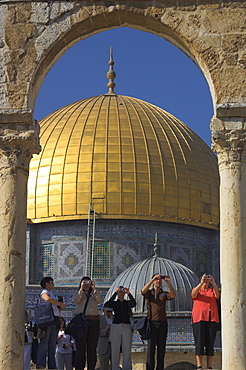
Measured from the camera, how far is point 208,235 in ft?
119

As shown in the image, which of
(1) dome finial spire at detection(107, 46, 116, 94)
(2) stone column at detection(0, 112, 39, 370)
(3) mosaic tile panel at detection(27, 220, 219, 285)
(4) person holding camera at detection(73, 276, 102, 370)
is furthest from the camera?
(1) dome finial spire at detection(107, 46, 116, 94)

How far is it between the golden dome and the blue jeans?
22.0 metres

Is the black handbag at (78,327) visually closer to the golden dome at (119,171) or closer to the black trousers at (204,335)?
the black trousers at (204,335)

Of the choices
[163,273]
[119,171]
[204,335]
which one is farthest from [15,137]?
[119,171]

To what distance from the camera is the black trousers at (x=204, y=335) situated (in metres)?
12.7

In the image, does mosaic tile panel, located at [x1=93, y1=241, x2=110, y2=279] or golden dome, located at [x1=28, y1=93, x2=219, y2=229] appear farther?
golden dome, located at [x1=28, y1=93, x2=219, y2=229]

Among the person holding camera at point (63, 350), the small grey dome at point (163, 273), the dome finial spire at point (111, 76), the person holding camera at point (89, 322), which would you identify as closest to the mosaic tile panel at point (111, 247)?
the small grey dome at point (163, 273)

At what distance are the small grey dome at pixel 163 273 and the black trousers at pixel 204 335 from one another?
16222 mm

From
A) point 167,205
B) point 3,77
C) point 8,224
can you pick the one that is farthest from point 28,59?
point 167,205

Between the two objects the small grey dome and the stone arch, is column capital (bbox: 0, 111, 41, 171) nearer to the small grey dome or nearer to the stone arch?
the stone arch

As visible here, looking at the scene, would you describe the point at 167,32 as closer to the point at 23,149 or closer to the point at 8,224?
the point at 23,149

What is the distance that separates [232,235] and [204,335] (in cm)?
148

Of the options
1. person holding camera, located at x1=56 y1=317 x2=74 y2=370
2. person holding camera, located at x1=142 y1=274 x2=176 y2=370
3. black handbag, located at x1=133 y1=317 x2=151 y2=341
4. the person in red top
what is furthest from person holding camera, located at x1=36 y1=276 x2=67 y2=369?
the person in red top

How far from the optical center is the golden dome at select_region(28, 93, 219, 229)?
3506cm
